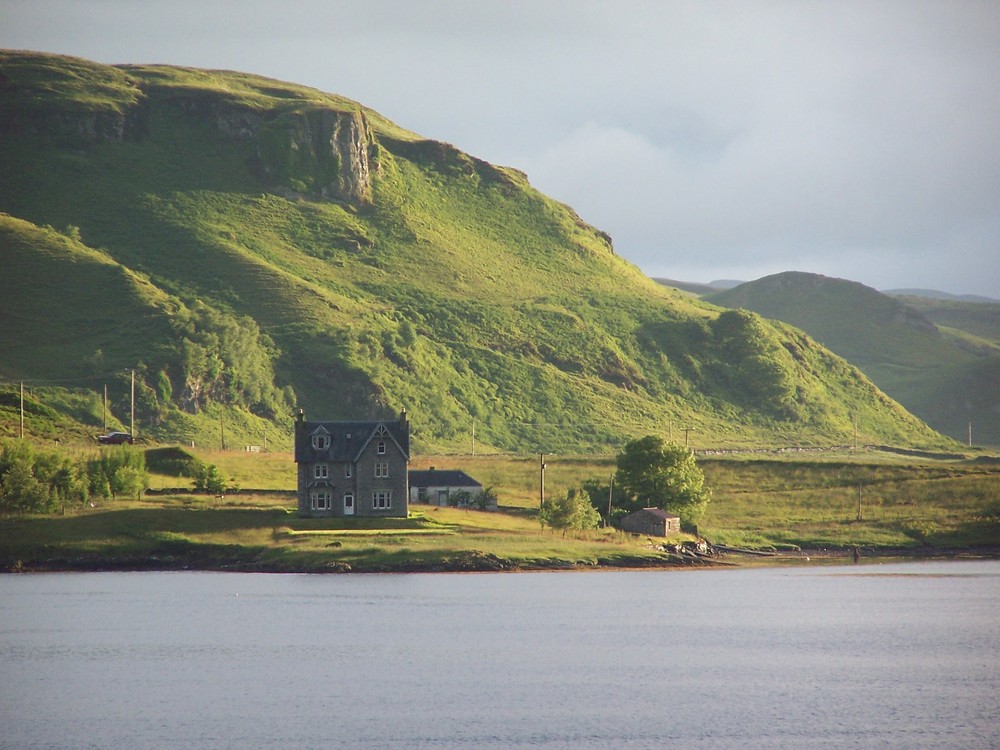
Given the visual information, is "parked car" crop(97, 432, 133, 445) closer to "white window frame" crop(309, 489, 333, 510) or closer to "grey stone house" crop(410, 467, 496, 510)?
"grey stone house" crop(410, 467, 496, 510)

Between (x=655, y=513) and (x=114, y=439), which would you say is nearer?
(x=655, y=513)

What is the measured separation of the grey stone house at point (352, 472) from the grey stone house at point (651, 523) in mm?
18668

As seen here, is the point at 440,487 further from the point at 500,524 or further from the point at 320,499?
the point at 320,499

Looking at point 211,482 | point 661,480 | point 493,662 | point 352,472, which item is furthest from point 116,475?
point 493,662

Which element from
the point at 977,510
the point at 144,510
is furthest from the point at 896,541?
the point at 144,510

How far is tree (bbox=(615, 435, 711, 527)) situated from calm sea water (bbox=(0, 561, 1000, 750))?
57.6 feet

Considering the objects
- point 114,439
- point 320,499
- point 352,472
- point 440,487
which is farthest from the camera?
point 114,439

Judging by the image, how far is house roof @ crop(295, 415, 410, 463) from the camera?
105 metres

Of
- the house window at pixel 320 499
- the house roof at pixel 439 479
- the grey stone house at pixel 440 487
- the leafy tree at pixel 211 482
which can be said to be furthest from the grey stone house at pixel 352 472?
the house roof at pixel 439 479

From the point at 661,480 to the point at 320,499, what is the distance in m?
27.9

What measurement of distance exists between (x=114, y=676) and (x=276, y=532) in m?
37.0

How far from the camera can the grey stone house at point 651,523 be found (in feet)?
365

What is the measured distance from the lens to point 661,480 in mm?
115750

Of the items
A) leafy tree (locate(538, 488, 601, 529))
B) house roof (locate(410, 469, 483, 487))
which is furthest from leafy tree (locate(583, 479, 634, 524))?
house roof (locate(410, 469, 483, 487))
